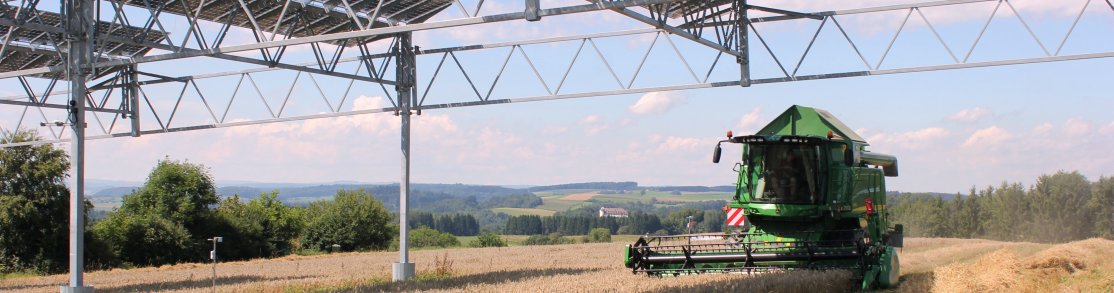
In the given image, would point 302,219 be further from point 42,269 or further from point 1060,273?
A: point 1060,273

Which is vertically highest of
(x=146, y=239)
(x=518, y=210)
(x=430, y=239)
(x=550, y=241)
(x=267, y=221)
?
(x=267, y=221)

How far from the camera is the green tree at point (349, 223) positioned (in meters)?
50.9

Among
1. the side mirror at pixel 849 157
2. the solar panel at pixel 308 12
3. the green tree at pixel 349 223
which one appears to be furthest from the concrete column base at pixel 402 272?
the green tree at pixel 349 223

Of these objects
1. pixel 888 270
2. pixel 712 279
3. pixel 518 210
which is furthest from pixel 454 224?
pixel 712 279

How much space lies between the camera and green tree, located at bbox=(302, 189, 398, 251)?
167ft

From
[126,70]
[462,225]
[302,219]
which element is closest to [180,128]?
[126,70]

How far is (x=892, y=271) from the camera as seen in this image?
14898mm

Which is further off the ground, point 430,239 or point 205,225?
point 205,225

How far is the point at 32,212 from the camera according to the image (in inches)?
1312

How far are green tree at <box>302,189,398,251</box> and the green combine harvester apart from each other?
A: 36.0 m

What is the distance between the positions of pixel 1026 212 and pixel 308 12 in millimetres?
39682

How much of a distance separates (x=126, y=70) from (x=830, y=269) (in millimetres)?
17022

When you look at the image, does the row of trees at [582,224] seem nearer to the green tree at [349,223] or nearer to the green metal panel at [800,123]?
the green tree at [349,223]

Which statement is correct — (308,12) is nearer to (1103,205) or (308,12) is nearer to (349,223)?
(349,223)
